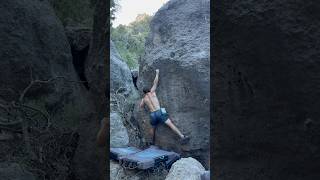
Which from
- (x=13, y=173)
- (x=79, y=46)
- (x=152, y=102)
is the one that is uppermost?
(x=79, y=46)

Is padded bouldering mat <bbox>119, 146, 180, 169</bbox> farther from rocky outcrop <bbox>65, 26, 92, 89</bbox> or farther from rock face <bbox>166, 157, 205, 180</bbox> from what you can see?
rocky outcrop <bbox>65, 26, 92, 89</bbox>

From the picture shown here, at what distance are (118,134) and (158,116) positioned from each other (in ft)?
1.94

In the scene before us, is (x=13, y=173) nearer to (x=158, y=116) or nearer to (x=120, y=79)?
(x=158, y=116)

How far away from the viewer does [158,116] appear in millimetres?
6480

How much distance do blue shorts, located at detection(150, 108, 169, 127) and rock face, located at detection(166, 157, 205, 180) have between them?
3.82 ft

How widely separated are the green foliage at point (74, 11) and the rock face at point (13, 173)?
776 millimetres

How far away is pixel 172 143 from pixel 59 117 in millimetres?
4094

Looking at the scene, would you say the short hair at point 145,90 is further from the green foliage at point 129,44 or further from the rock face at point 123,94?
the green foliage at point 129,44

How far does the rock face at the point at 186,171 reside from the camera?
4.96 metres

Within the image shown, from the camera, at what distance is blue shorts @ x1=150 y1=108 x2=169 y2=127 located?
6422 mm
